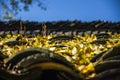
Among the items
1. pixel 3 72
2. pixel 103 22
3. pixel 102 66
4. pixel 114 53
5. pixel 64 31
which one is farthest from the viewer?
pixel 103 22

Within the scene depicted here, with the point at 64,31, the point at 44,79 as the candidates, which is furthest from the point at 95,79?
the point at 64,31

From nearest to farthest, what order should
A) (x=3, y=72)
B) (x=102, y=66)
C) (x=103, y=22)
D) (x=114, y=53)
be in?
(x=3, y=72), (x=102, y=66), (x=114, y=53), (x=103, y=22)

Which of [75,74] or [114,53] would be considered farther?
[114,53]

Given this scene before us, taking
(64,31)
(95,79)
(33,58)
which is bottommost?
(95,79)

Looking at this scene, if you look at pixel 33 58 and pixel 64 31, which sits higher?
pixel 64 31

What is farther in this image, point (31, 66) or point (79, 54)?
point (79, 54)

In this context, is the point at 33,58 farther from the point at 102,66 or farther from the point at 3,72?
the point at 102,66

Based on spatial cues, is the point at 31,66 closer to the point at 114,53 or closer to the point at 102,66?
the point at 102,66

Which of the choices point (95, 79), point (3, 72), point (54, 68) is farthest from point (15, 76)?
point (95, 79)

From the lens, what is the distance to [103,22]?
10.3 metres

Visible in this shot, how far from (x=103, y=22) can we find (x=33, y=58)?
7.83 metres

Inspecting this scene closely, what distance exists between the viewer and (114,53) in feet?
9.57

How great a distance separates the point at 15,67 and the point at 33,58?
162 millimetres

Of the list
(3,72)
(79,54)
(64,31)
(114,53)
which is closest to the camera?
(3,72)
